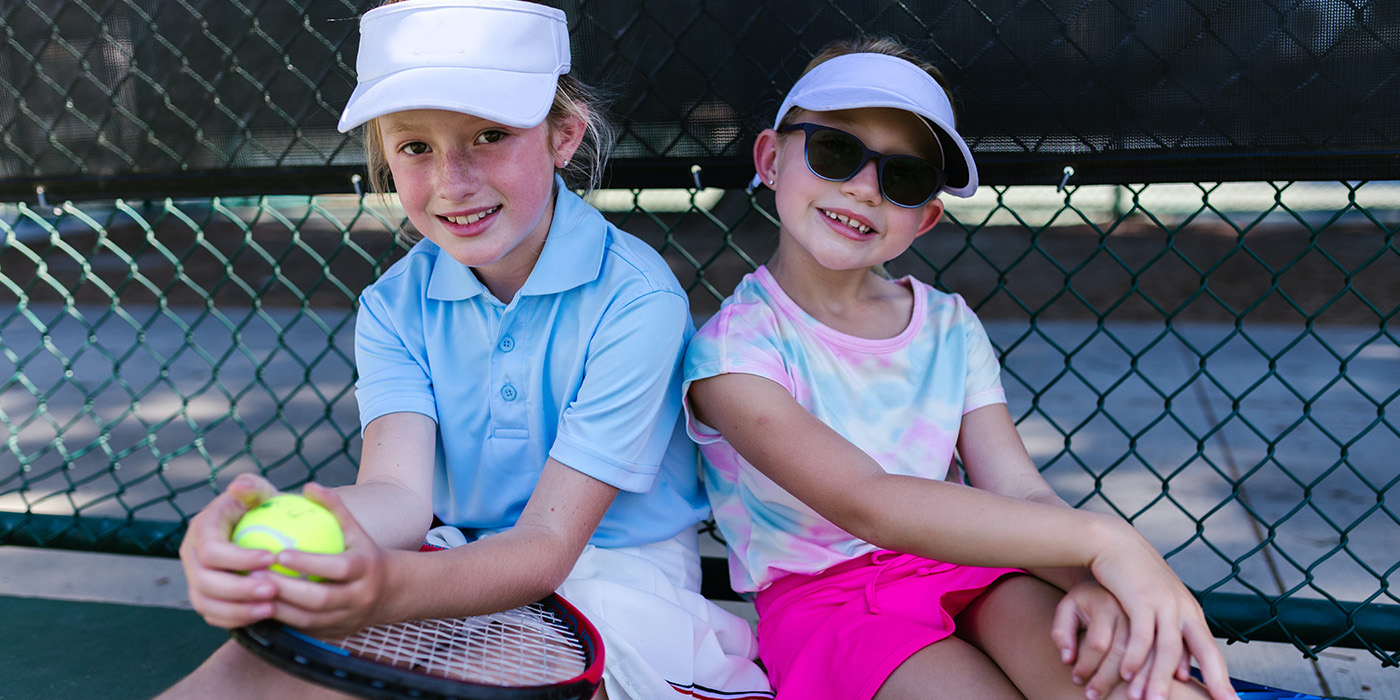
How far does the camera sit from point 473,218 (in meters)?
1.70

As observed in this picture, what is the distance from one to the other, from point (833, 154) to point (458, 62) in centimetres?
64

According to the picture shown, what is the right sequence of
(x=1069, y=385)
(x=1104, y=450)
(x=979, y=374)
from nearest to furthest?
(x=979, y=374)
(x=1104, y=450)
(x=1069, y=385)

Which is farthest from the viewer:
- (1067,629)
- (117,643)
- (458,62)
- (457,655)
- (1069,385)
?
(1069,385)

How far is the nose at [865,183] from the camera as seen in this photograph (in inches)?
70.4

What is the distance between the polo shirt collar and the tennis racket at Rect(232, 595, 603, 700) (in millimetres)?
→ 544

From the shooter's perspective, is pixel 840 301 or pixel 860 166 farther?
pixel 840 301

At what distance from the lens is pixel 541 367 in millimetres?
1805

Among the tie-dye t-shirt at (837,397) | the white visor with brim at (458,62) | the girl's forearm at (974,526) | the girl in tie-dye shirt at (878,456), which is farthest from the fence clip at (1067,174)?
the white visor with brim at (458,62)

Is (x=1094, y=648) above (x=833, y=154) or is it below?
below

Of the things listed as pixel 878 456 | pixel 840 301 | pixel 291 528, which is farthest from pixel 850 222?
pixel 291 528

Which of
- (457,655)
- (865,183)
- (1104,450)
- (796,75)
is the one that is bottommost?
(457,655)

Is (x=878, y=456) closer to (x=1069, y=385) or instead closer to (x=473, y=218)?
(x=473, y=218)

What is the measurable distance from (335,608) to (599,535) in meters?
0.75

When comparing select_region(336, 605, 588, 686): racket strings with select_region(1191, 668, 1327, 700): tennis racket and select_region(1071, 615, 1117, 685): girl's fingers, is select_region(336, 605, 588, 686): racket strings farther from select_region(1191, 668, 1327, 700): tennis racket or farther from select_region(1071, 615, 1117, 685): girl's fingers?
select_region(1191, 668, 1327, 700): tennis racket
